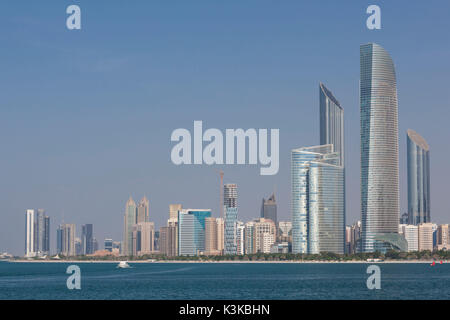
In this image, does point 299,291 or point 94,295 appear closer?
point 94,295

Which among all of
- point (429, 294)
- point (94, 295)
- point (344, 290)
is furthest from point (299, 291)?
point (94, 295)

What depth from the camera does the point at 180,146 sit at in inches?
3221
